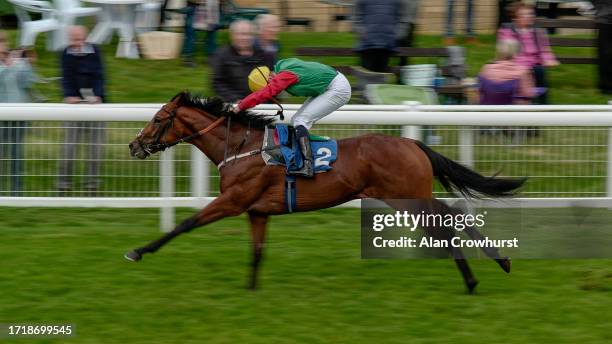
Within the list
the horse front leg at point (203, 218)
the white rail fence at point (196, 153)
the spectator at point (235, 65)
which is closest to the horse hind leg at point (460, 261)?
the horse front leg at point (203, 218)

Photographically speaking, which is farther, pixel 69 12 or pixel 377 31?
pixel 69 12

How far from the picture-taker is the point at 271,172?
23.7ft

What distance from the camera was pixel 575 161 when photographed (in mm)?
8602

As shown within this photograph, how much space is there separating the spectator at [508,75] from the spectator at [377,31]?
114 cm

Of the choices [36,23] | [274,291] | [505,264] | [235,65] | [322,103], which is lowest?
[274,291]

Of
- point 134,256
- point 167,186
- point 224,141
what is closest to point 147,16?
point 167,186

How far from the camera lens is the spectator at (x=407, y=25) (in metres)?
11.9

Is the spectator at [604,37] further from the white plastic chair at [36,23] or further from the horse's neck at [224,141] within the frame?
the white plastic chair at [36,23]

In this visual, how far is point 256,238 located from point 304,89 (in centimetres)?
96

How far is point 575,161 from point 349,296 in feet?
8.07

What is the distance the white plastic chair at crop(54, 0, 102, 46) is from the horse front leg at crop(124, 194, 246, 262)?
6.54 metres

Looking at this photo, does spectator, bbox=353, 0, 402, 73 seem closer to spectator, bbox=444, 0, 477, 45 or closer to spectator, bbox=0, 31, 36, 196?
spectator, bbox=444, 0, 477, 45

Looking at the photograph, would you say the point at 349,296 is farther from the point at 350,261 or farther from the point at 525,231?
the point at 525,231

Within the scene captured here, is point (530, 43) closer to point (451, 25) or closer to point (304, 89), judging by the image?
point (451, 25)
